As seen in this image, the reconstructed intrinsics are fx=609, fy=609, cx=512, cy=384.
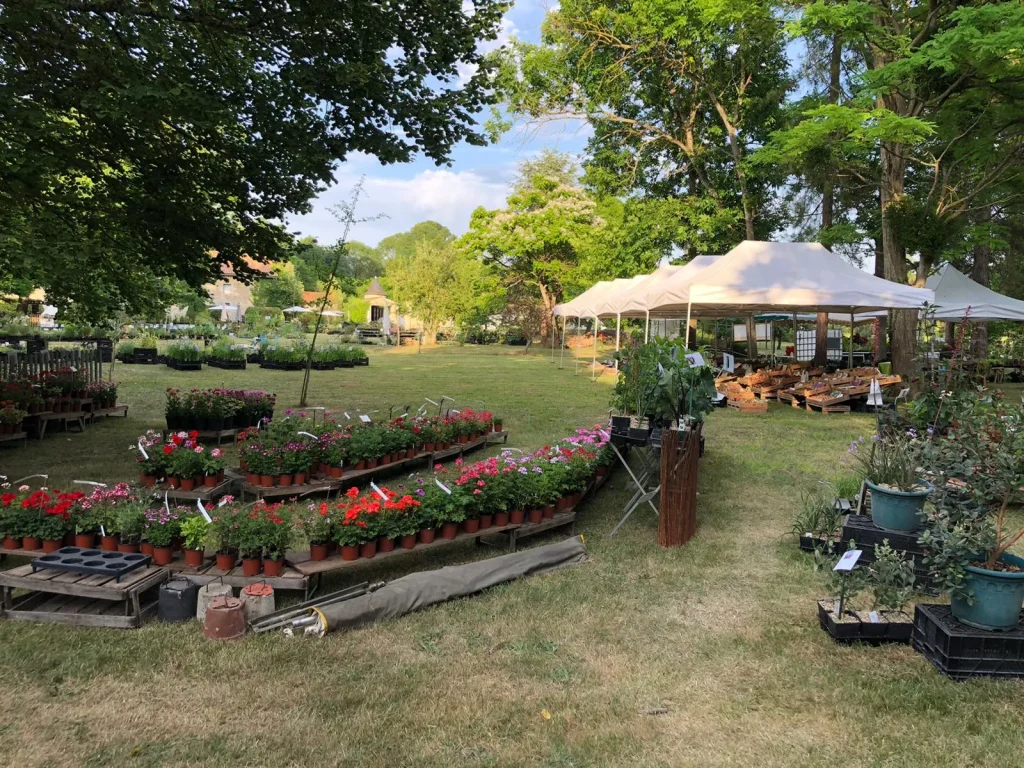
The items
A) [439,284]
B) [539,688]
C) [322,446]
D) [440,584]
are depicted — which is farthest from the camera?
[439,284]

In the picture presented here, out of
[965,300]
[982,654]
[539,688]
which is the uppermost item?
[965,300]

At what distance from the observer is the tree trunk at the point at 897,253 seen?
12.3 m

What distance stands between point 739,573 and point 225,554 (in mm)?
3440

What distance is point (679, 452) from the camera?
476cm

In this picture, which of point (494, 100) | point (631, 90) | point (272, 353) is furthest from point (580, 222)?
point (494, 100)

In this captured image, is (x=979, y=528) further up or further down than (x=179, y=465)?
further up

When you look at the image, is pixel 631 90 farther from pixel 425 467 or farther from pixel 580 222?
pixel 425 467

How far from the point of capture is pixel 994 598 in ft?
9.74

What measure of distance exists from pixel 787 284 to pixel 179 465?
33.0 ft

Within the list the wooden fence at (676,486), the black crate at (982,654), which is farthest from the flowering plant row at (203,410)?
the black crate at (982,654)

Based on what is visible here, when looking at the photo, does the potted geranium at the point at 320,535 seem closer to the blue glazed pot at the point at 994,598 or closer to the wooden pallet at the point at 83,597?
the wooden pallet at the point at 83,597

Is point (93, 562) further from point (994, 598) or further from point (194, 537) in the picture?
point (994, 598)

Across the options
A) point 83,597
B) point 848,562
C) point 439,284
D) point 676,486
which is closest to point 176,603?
point 83,597

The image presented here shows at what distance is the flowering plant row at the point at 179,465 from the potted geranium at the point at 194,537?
72.3 inches
